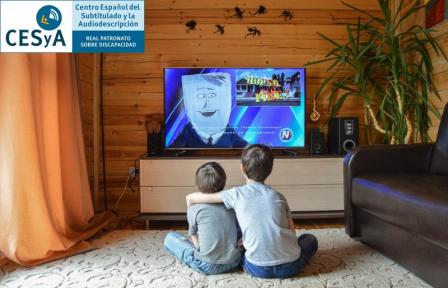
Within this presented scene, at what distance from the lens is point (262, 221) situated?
1349 mm

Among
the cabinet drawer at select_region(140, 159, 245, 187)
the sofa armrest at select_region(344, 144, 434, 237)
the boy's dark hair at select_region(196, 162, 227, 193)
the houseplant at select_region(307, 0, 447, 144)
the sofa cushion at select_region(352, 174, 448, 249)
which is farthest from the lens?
the houseplant at select_region(307, 0, 447, 144)

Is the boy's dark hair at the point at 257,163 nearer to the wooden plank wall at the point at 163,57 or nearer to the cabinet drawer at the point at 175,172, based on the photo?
the cabinet drawer at the point at 175,172

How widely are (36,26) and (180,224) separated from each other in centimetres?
168

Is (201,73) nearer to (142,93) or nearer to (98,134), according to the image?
(142,93)

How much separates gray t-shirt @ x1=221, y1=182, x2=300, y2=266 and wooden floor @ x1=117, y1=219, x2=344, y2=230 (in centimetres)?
105

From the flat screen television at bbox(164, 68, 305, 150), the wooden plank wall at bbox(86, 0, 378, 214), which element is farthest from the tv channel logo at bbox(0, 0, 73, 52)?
the flat screen television at bbox(164, 68, 305, 150)

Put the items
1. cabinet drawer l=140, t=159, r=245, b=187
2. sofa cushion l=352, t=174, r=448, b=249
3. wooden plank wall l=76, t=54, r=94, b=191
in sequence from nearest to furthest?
sofa cushion l=352, t=174, r=448, b=249 → cabinet drawer l=140, t=159, r=245, b=187 → wooden plank wall l=76, t=54, r=94, b=191

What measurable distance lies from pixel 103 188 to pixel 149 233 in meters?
0.87

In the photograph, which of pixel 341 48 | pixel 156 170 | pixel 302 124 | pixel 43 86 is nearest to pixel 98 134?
pixel 156 170

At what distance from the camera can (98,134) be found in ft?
9.11

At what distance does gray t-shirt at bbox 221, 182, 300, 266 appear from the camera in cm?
135

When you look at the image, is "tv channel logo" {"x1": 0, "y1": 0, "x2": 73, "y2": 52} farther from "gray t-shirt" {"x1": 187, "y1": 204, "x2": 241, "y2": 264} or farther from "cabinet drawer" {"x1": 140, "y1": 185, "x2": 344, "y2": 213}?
"gray t-shirt" {"x1": 187, "y1": 204, "x2": 241, "y2": 264}

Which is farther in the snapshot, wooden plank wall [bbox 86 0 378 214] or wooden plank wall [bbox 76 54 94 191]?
wooden plank wall [bbox 86 0 378 214]

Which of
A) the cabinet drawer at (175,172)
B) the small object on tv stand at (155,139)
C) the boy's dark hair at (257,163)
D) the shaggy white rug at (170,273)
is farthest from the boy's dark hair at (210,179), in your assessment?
the small object on tv stand at (155,139)
